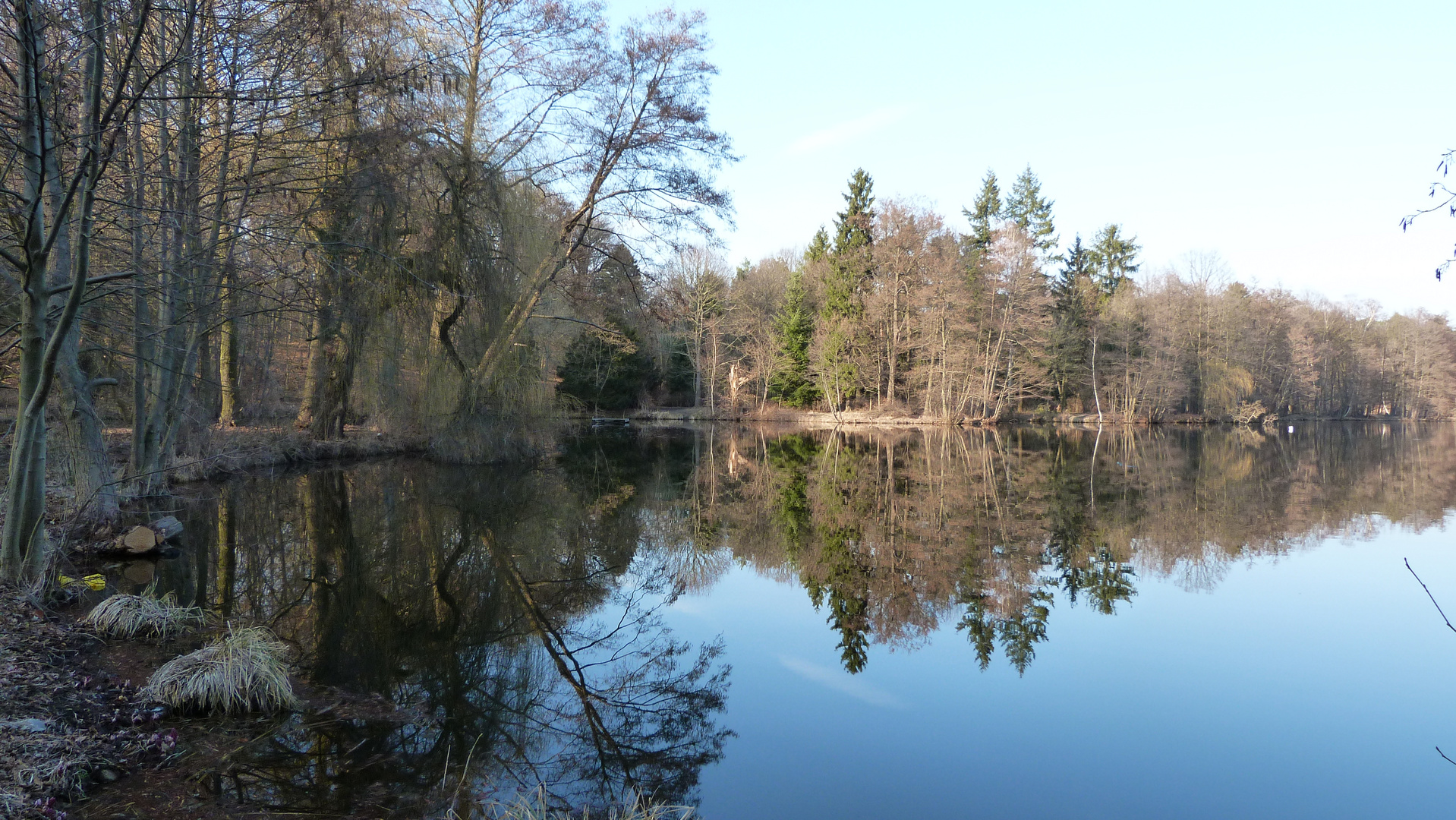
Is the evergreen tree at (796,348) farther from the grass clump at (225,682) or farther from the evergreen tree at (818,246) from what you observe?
the grass clump at (225,682)

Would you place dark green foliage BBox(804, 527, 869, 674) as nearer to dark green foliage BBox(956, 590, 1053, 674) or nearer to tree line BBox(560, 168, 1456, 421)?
dark green foliage BBox(956, 590, 1053, 674)

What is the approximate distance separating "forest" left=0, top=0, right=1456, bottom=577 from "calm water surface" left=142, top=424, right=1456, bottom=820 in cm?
235

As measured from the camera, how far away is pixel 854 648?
6164 mm

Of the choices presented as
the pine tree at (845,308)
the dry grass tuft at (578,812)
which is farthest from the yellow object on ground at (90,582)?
the pine tree at (845,308)

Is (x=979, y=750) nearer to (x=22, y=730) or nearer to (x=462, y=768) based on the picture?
(x=462, y=768)

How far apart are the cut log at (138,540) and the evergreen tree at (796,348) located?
31891mm

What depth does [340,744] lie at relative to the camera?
4145mm

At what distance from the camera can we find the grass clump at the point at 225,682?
4.40m

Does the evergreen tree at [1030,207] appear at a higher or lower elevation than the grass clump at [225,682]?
higher

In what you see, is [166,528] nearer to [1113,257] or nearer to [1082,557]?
[1082,557]

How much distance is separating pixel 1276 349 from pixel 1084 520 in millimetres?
40102

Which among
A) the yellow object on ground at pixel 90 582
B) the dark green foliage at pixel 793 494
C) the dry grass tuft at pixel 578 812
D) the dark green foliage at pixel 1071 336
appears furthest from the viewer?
the dark green foliage at pixel 1071 336

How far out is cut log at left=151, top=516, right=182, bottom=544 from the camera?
8.60 m

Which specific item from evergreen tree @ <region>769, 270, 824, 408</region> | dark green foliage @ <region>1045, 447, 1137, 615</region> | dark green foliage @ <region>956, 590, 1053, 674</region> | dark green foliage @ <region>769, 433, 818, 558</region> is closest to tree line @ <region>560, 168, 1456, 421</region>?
evergreen tree @ <region>769, 270, 824, 408</region>
